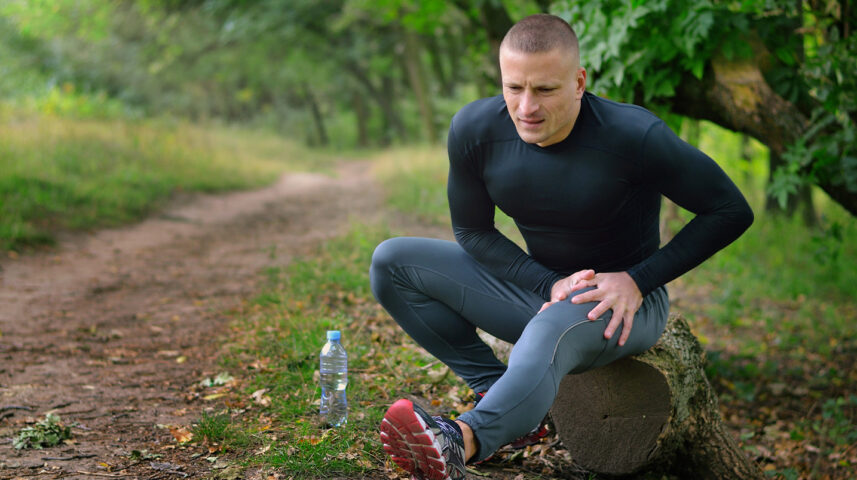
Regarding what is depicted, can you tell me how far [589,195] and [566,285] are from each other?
0.39 metres

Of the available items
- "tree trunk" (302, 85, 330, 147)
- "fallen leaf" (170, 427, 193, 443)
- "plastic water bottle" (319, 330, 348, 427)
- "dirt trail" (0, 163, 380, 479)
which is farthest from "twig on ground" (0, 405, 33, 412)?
"tree trunk" (302, 85, 330, 147)

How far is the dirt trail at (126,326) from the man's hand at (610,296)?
1714mm

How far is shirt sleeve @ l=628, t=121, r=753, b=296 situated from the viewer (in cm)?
271

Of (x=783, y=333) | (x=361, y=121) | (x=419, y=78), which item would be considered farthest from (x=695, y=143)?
(x=361, y=121)

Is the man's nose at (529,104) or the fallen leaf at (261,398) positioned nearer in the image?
the man's nose at (529,104)

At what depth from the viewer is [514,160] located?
116 inches

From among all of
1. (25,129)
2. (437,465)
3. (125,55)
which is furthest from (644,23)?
(125,55)

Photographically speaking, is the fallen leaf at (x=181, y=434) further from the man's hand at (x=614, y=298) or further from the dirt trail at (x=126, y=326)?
the man's hand at (x=614, y=298)

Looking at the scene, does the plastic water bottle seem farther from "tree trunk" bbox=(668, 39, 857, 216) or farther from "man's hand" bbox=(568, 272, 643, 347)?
"tree trunk" bbox=(668, 39, 857, 216)

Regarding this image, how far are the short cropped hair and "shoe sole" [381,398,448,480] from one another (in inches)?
56.4

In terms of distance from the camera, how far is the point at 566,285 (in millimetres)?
2877

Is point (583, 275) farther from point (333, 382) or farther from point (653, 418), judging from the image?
point (333, 382)

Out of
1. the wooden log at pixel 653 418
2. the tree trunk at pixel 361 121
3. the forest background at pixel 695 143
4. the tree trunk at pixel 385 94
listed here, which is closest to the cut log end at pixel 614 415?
the wooden log at pixel 653 418

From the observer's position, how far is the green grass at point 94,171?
8.36 meters
